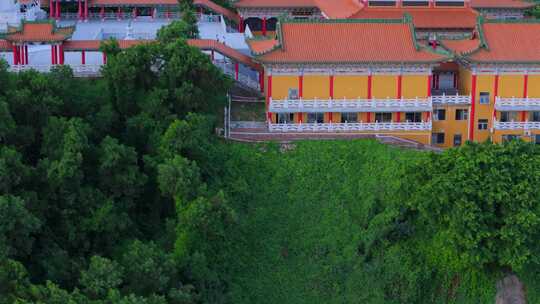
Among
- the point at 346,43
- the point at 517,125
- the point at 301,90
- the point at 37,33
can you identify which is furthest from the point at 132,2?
the point at 517,125

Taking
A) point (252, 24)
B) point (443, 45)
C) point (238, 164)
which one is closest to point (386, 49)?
point (443, 45)

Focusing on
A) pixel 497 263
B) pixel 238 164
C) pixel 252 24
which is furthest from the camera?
pixel 252 24

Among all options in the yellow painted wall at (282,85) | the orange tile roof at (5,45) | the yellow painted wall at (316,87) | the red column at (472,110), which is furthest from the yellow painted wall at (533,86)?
the orange tile roof at (5,45)

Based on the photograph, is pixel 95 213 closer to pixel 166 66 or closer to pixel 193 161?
pixel 193 161

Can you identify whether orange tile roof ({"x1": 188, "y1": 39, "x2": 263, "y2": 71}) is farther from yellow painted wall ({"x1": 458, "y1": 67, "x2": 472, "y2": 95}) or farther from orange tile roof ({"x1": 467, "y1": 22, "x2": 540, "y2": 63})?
orange tile roof ({"x1": 467, "y1": 22, "x2": 540, "y2": 63})

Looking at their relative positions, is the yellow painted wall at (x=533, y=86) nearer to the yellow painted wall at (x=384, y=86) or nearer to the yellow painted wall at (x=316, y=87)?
the yellow painted wall at (x=384, y=86)

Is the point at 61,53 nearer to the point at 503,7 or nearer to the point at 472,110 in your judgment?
the point at 472,110
